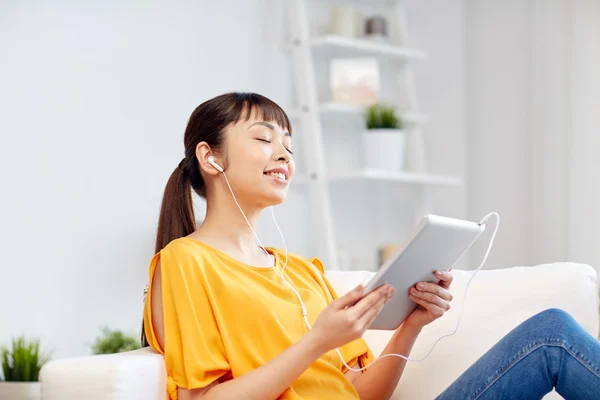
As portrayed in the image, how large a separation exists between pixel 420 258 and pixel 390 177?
180 centimetres

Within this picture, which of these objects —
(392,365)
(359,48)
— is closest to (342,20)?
(359,48)

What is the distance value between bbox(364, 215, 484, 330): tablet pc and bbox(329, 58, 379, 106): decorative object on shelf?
176 centimetres

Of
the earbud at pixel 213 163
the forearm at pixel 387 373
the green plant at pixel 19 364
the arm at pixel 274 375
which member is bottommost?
the green plant at pixel 19 364

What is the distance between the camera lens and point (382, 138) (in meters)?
3.08

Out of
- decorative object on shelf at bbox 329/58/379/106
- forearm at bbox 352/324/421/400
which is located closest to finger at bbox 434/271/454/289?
forearm at bbox 352/324/421/400

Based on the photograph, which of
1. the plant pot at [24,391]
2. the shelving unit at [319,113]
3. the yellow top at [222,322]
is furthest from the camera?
the shelving unit at [319,113]

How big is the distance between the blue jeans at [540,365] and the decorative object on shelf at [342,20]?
1979 millimetres

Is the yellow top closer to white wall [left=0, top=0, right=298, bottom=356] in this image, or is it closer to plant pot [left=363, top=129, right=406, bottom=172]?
white wall [left=0, top=0, right=298, bottom=356]

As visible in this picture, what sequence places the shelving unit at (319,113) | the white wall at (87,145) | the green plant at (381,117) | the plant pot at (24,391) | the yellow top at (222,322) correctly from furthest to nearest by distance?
the green plant at (381,117), the shelving unit at (319,113), the white wall at (87,145), the plant pot at (24,391), the yellow top at (222,322)

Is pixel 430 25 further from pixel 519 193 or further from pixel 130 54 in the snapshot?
pixel 130 54

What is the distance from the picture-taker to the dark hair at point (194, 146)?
1.54m

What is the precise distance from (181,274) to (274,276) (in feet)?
0.70

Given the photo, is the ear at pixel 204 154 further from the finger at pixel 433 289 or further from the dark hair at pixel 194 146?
the finger at pixel 433 289

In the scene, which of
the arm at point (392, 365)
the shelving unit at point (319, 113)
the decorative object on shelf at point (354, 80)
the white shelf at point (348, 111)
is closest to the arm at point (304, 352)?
the arm at point (392, 365)
